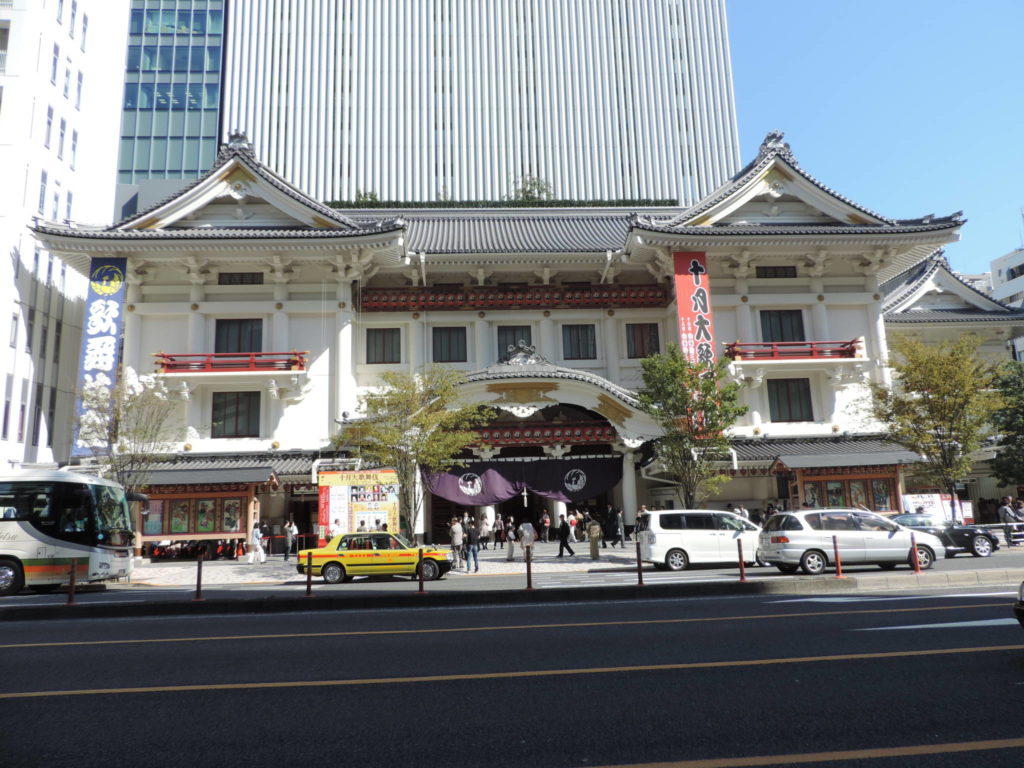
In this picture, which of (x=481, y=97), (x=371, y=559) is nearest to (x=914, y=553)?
(x=371, y=559)

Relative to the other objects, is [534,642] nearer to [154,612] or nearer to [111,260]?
[154,612]

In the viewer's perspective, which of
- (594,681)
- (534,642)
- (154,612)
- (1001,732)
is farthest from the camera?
(154,612)

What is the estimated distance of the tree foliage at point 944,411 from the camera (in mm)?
22953

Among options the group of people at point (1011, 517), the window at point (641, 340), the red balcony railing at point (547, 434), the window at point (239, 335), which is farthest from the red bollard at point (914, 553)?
the window at point (239, 335)

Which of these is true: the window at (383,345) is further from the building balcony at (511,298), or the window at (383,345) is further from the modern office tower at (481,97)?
the modern office tower at (481,97)

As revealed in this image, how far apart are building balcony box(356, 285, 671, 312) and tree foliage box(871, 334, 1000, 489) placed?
409 inches

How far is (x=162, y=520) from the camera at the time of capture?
24.6 m

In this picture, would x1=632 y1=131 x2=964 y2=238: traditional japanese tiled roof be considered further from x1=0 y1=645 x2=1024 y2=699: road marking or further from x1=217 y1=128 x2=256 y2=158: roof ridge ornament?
x1=0 y1=645 x2=1024 y2=699: road marking

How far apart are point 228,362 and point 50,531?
37.4 ft

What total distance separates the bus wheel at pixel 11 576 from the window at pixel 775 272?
28.4 meters

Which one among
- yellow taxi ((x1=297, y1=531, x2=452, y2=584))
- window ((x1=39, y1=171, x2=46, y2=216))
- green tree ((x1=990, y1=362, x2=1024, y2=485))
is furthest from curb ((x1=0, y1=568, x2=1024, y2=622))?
window ((x1=39, y1=171, x2=46, y2=216))

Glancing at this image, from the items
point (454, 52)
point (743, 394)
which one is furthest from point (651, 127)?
point (743, 394)

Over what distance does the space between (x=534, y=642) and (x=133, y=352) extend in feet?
83.9

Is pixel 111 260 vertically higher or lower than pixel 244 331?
higher
